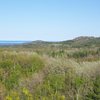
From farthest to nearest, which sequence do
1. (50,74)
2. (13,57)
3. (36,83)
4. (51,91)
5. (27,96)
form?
(13,57)
(50,74)
(36,83)
(51,91)
(27,96)

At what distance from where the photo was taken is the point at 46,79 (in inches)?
578

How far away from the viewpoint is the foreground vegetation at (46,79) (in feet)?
42.4

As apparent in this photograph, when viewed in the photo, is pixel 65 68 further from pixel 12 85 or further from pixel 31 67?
pixel 12 85

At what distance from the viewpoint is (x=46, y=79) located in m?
14.7

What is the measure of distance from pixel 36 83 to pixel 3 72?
174cm

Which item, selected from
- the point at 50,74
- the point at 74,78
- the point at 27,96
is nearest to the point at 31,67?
the point at 50,74

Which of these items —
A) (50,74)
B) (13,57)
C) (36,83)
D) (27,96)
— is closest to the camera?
(27,96)

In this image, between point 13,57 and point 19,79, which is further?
point 13,57

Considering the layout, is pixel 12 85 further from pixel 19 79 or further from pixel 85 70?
pixel 85 70

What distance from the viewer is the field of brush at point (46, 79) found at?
12922 millimetres

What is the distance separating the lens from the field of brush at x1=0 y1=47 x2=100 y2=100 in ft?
42.4

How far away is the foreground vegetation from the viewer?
12.9 m

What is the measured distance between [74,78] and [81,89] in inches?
41.8

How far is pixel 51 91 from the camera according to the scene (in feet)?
43.9
